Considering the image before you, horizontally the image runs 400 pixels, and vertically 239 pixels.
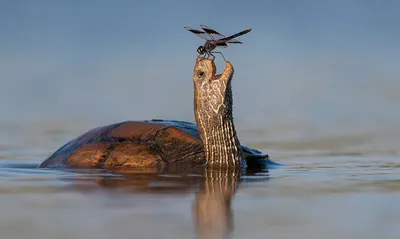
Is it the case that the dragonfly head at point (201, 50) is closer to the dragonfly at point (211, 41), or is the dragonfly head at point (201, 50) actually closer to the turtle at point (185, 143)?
the dragonfly at point (211, 41)

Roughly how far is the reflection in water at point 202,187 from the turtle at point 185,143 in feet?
0.93

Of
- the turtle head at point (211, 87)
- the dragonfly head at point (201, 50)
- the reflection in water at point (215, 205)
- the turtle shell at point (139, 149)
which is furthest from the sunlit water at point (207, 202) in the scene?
the dragonfly head at point (201, 50)

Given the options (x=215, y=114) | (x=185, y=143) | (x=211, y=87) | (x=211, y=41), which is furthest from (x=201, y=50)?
(x=185, y=143)

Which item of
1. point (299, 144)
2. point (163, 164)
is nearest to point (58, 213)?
point (163, 164)

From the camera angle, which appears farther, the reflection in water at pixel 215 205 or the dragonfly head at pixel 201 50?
the dragonfly head at pixel 201 50

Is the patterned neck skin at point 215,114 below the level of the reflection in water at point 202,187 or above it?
above

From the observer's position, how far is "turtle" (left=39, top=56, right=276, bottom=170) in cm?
816

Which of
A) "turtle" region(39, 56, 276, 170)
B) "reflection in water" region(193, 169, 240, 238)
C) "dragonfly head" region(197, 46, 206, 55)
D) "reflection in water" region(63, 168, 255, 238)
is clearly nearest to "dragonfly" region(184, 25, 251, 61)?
"dragonfly head" region(197, 46, 206, 55)

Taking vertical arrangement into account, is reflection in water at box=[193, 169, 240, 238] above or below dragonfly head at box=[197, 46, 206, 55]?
below

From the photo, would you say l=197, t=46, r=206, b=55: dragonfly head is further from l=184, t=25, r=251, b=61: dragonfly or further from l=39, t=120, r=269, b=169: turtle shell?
l=39, t=120, r=269, b=169: turtle shell

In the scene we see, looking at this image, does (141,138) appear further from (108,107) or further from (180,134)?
(108,107)

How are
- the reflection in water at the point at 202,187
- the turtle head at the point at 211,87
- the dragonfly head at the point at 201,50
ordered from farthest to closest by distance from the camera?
the dragonfly head at the point at 201,50
the turtle head at the point at 211,87
the reflection in water at the point at 202,187

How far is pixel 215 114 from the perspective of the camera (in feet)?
27.0

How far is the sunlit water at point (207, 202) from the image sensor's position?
466cm
